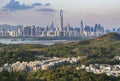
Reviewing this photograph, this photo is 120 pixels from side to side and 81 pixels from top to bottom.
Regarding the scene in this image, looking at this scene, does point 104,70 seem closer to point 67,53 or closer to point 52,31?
point 67,53

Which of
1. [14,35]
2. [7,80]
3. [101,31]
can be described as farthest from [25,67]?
[101,31]

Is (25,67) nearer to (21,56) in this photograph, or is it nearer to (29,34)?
(21,56)

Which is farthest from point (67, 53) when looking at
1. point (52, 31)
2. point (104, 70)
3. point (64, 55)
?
point (52, 31)

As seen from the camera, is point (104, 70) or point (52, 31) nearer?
point (104, 70)

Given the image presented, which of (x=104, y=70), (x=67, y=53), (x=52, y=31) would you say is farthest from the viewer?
(x=52, y=31)

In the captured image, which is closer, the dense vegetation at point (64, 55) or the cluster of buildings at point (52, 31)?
the dense vegetation at point (64, 55)

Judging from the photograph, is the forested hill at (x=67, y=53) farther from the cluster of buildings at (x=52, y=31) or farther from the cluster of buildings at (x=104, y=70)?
the cluster of buildings at (x=52, y=31)

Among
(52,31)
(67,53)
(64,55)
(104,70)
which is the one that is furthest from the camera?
(52,31)

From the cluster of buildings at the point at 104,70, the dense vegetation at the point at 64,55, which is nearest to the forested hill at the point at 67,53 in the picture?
the dense vegetation at the point at 64,55

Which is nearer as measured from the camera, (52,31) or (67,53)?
(67,53)

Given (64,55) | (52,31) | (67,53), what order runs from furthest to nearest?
(52,31), (67,53), (64,55)

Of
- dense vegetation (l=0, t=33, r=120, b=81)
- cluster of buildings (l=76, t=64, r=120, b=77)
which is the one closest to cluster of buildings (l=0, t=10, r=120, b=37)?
dense vegetation (l=0, t=33, r=120, b=81)
